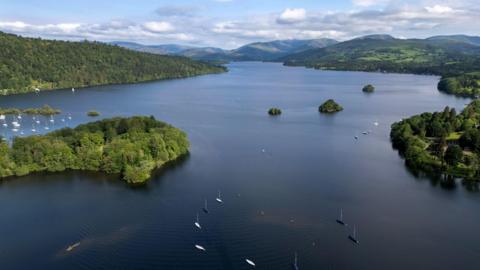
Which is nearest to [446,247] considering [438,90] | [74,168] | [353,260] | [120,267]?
[353,260]

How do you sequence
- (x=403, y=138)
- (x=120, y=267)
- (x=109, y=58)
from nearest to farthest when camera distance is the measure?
(x=120, y=267) → (x=403, y=138) → (x=109, y=58)

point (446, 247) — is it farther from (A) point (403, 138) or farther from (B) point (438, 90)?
(B) point (438, 90)

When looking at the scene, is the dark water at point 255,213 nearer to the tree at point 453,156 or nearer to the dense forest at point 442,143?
the dense forest at point 442,143

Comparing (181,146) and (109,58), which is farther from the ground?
(109,58)

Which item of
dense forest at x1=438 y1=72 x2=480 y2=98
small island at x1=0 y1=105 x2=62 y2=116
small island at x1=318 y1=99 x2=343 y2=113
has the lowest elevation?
small island at x1=0 y1=105 x2=62 y2=116

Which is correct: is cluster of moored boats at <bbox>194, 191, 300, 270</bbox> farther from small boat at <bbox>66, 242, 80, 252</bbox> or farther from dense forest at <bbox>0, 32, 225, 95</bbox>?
dense forest at <bbox>0, 32, 225, 95</bbox>

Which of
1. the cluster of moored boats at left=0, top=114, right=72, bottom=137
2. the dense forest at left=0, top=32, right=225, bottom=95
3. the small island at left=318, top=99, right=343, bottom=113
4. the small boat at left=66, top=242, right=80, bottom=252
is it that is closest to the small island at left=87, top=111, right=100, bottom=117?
the cluster of moored boats at left=0, top=114, right=72, bottom=137
